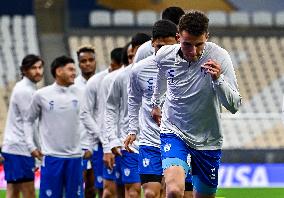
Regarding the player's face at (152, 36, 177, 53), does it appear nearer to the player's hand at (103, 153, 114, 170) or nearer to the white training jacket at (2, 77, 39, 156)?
the player's hand at (103, 153, 114, 170)

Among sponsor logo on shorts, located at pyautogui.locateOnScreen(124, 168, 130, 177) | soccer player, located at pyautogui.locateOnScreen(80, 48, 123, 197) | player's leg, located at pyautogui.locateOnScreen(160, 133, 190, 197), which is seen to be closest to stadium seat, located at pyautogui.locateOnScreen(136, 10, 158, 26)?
soccer player, located at pyautogui.locateOnScreen(80, 48, 123, 197)

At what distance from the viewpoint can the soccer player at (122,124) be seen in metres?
11.2

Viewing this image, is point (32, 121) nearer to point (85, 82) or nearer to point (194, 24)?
point (85, 82)

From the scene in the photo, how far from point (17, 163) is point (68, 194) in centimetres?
103

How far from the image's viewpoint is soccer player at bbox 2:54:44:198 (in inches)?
508

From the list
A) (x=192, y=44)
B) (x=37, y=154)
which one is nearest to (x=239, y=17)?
(x=37, y=154)

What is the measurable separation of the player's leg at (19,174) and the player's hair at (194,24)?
5167 mm

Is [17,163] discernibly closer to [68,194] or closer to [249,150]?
[68,194]

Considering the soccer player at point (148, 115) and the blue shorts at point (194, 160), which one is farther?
the soccer player at point (148, 115)

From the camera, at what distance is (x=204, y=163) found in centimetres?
881

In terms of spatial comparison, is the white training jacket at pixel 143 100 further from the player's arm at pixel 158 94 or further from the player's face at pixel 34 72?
the player's face at pixel 34 72

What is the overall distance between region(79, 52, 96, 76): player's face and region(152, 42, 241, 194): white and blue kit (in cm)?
496

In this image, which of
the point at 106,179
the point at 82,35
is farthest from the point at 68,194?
the point at 82,35

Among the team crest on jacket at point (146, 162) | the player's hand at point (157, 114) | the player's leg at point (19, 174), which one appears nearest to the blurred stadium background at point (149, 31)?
the player's leg at point (19, 174)
